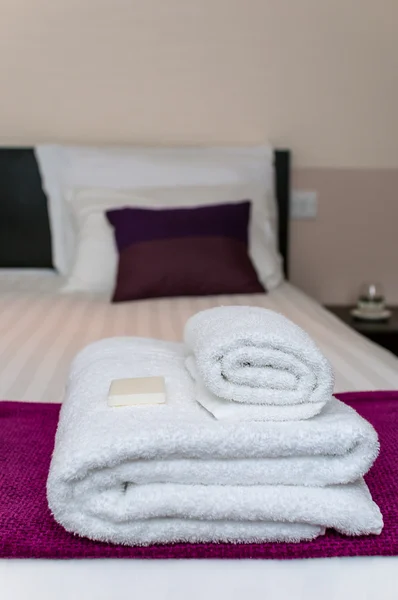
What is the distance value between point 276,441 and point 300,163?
7.09 ft

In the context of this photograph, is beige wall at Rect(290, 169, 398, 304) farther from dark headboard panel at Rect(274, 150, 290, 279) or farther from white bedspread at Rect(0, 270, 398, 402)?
white bedspread at Rect(0, 270, 398, 402)

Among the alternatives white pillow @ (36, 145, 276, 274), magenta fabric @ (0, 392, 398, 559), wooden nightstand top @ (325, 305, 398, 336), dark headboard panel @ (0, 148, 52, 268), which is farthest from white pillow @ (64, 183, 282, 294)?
magenta fabric @ (0, 392, 398, 559)

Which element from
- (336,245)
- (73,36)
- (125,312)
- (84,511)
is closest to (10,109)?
(73,36)

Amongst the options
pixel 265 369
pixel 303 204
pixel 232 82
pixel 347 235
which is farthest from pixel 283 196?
pixel 265 369

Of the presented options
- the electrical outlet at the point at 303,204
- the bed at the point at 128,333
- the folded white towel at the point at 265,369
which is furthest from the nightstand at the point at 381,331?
the folded white towel at the point at 265,369

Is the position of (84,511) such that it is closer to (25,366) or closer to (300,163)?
(25,366)

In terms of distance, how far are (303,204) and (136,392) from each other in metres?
2.06

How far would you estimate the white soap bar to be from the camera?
0.84 m

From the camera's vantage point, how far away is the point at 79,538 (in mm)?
758

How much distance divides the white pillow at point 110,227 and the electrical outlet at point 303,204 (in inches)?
12.5

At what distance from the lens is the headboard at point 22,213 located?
8.41ft

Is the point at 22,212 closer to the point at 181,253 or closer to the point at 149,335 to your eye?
the point at 181,253

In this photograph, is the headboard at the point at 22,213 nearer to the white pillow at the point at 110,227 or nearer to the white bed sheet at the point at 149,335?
the white bed sheet at the point at 149,335

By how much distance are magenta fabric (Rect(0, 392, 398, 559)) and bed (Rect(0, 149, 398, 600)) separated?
1 cm
